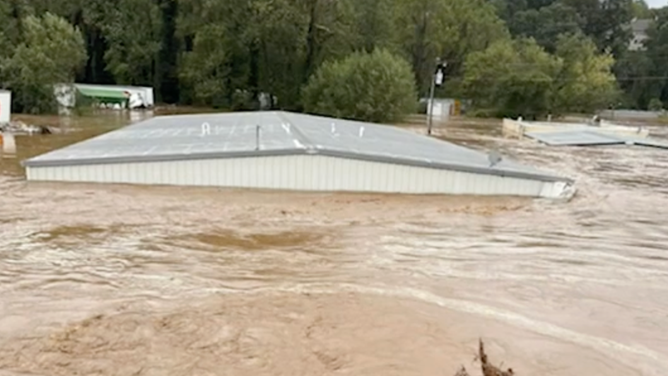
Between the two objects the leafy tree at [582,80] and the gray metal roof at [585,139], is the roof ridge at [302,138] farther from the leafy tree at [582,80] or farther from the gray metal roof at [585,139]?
the leafy tree at [582,80]

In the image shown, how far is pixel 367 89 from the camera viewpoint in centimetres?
2977

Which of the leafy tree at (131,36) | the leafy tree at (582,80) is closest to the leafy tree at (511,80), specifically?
the leafy tree at (582,80)

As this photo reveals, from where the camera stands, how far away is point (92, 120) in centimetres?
2573

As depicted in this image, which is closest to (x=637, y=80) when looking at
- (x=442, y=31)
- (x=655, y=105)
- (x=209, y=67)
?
(x=655, y=105)

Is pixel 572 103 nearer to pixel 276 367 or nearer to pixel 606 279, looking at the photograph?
pixel 606 279

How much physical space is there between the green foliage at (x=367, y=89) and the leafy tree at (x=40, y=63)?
12.9 meters

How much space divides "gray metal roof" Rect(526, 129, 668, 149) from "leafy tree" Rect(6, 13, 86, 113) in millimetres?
22017

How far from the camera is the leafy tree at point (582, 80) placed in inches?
1583

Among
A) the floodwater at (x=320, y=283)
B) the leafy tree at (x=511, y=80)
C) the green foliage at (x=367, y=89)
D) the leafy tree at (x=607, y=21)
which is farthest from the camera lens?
the leafy tree at (x=607, y=21)

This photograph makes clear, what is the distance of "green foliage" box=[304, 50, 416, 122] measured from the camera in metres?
29.8

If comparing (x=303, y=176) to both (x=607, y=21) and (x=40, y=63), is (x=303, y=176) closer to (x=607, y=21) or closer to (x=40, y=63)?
(x=40, y=63)

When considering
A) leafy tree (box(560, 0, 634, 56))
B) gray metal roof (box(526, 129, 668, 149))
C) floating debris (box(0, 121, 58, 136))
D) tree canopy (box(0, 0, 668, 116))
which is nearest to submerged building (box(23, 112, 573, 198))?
floating debris (box(0, 121, 58, 136))

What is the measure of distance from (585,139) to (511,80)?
15.2m

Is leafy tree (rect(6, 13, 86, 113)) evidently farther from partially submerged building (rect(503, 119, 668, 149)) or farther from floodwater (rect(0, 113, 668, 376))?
partially submerged building (rect(503, 119, 668, 149))
